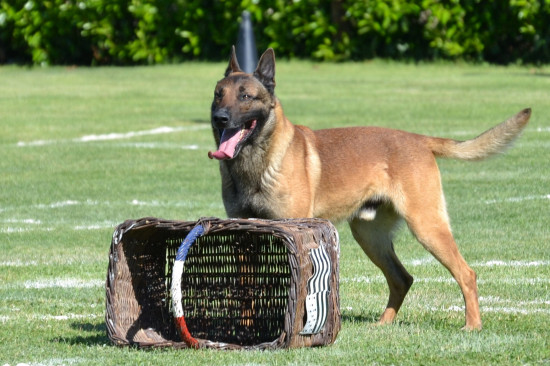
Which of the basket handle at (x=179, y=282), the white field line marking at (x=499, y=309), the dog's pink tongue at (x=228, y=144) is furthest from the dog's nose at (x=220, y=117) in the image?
the white field line marking at (x=499, y=309)

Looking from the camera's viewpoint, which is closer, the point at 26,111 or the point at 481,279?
the point at 481,279

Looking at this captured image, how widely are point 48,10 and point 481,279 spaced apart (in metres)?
20.3

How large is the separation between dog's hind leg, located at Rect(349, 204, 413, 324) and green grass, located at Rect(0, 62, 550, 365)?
0.17 metres

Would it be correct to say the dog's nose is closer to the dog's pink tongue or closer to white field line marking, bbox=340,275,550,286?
the dog's pink tongue

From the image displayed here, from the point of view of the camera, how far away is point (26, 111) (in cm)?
2061

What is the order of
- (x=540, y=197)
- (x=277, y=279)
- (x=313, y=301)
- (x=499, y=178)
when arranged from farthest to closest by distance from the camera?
(x=499, y=178)
(x=540, y=197)
(x=277, y=279)
(x=313, y=301)

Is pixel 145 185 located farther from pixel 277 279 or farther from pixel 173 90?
pixel 173 90

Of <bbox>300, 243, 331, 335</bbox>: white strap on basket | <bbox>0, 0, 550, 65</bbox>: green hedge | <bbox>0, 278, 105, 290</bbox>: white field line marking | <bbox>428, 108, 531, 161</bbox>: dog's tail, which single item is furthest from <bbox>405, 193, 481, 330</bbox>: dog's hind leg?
<bbox>0, 0, 550, 65</bbox>: green hedge

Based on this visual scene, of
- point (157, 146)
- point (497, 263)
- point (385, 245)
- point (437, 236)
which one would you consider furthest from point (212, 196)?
point (437, 236)

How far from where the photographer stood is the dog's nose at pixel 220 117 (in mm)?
6750

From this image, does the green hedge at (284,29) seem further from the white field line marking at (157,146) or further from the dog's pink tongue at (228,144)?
Result: the dog's pink tongue at (228,144)

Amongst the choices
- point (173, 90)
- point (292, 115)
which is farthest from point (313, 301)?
point (173, 90)

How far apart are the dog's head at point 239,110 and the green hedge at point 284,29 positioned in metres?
16.8

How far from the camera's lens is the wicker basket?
5984 mm
